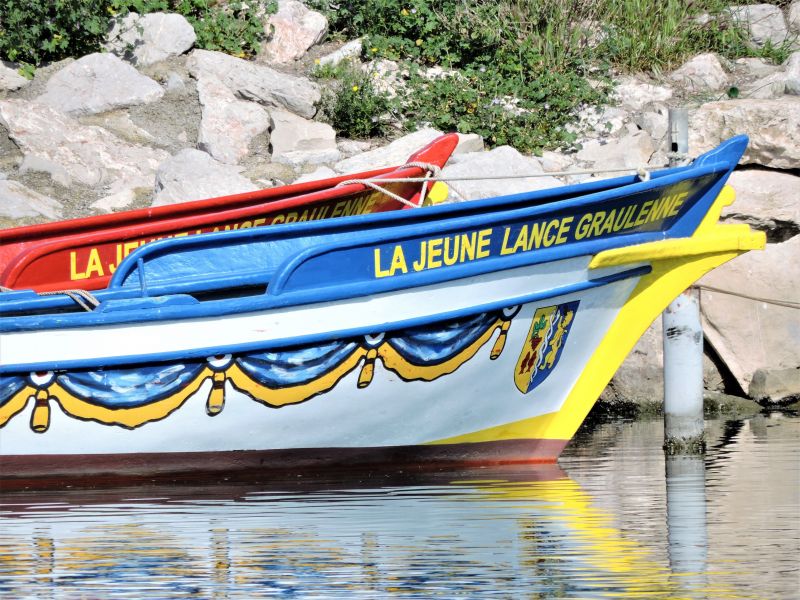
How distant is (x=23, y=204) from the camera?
432 inches

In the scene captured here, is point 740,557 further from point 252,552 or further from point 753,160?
point 753,160

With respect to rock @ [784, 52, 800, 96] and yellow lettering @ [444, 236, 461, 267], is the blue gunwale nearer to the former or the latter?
yellow lettering @ [444, 236, 461, 267]

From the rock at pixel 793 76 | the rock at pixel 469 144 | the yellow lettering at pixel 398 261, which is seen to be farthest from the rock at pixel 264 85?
the yellow lettering at pixel 398 261

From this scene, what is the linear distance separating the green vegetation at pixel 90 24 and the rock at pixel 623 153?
3.74 m

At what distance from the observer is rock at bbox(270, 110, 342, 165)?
11.9 meters

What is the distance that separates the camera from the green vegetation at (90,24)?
1270cm

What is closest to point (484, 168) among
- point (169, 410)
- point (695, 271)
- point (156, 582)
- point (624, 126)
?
point (624, 126)

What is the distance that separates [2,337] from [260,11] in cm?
713

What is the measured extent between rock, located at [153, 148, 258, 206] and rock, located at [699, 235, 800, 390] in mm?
3755

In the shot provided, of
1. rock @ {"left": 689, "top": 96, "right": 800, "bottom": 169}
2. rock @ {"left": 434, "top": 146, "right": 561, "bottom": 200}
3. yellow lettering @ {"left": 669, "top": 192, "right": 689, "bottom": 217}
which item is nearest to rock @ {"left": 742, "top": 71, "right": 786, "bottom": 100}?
rock @ {"left": 689, "top": 96, "right": 800, "bottom": 169}

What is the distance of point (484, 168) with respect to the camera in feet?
35.8

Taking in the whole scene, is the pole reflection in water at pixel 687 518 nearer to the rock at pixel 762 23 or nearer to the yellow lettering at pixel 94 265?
the yellow lettering at pixel 94 265

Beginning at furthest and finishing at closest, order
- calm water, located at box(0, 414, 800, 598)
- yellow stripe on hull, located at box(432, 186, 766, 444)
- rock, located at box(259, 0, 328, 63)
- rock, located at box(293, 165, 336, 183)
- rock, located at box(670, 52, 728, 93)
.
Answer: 1. rock, located at box(259, 0, 328, 63)
2. rock, located at box(670, 52, 728, 93)
3. rock, located at box(293, 165, 336, 183)
4. yellow stripe on hull, located at box(432, 186, 766, 444)
5. calm water, located at box(0, 414, 800, 598)

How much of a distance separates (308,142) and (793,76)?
14.4ft
